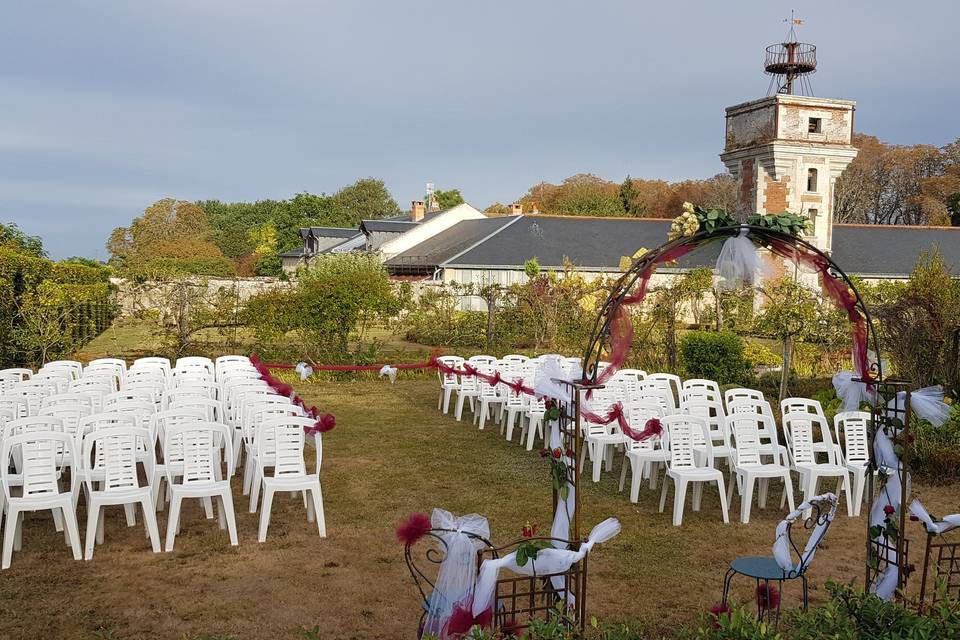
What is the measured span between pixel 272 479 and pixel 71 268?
595 inches

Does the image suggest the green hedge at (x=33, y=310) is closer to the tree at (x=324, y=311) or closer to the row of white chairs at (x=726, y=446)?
the tree at (x=324, y=311)

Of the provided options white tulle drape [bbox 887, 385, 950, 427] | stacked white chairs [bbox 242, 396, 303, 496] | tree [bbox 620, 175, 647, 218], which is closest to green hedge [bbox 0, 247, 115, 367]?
stacked white chairs [bbox 242, 396, 303, 496]

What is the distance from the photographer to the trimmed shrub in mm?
14039

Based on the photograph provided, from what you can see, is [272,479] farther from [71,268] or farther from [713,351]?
[71,268]

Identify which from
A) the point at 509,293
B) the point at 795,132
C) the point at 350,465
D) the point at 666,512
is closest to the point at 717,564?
the point at 666,512

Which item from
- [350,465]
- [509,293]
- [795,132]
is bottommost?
[350,465]

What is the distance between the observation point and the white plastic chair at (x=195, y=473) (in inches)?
240

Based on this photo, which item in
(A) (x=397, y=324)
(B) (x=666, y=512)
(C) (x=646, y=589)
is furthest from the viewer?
(A) (x=397, y=324)

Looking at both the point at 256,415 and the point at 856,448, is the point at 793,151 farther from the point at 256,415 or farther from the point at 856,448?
the point at 256,415

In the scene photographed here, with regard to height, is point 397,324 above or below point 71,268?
below

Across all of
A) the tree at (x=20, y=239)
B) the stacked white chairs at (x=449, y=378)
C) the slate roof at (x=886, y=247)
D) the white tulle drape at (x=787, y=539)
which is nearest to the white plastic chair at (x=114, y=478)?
the white tulle drape at (x=787, y=539)

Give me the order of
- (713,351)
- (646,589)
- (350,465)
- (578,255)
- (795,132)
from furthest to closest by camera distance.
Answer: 1. (578,255)
2. (795,132)
3. (713,351)
4. (350,465)
5. (646,589)

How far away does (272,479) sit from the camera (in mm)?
6430

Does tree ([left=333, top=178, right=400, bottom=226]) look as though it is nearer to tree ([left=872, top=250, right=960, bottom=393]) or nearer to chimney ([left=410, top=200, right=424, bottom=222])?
chimney ([left=410, top=200, right=424, bottom=222])
